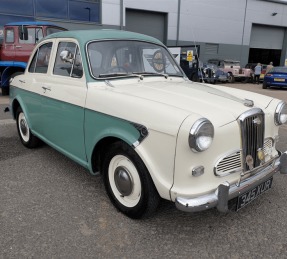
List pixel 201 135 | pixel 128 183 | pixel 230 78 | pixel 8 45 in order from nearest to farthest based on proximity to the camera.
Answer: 1. pixel 201 135
2. pixel 128 183
3. pixel 8 45
4. pixel 230 78

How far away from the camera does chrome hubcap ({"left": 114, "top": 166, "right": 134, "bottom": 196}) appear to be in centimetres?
285

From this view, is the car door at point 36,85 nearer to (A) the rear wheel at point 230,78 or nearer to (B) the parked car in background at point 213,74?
(B) the parked car in background at point 213,74

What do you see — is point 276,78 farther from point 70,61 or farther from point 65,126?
point 65,126

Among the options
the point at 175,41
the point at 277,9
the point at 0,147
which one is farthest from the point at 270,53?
the point at 0,147

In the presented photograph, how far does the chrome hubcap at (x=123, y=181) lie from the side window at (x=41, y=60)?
1.97 metres

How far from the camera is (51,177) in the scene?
3.92 meters

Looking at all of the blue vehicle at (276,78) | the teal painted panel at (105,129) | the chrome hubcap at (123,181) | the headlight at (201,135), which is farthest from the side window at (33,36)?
the blue vehicle at (276,78)

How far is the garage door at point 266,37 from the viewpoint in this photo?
2677 cm

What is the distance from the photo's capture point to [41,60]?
4359mm

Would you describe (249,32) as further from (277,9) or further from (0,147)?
(0,147)

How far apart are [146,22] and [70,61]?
18.6 meters

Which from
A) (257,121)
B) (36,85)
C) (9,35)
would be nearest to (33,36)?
(9,35)

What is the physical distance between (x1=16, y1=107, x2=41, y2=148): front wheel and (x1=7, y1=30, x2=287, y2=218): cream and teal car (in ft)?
2.33

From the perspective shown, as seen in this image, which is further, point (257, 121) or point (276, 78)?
point (276, 78)
